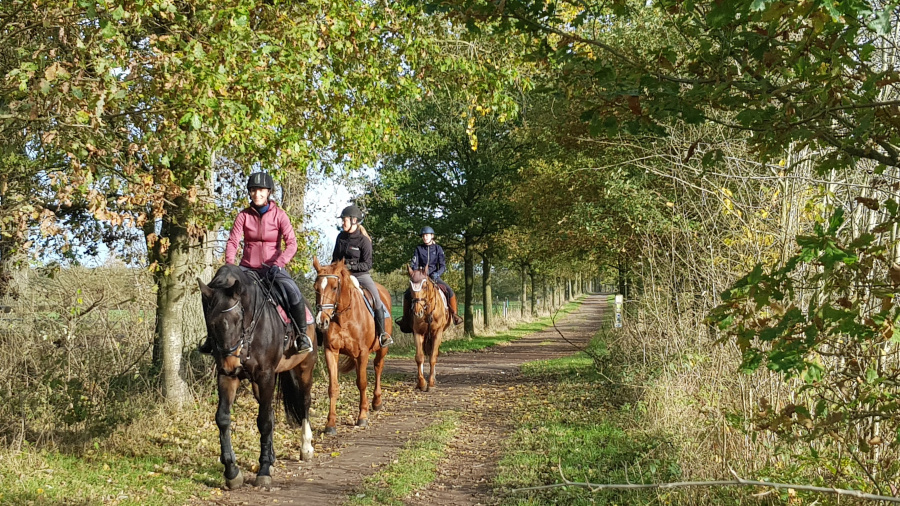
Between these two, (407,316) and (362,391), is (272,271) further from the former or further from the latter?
(407,316)

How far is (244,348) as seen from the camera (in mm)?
6969

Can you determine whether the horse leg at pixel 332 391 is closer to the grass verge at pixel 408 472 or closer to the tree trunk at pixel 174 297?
the grass verge at pixel 408 472

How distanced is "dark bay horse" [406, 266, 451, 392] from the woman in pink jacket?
5.39 meters

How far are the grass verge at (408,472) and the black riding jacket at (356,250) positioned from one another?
291 centimetres

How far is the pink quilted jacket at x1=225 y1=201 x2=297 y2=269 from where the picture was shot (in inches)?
301

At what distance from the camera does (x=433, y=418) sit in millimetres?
10742

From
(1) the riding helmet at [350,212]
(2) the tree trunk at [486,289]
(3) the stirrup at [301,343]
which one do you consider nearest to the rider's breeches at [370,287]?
(1) the riding helmet at [350,212]

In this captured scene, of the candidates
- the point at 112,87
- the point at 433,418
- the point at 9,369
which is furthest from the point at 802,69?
the point at 433,418

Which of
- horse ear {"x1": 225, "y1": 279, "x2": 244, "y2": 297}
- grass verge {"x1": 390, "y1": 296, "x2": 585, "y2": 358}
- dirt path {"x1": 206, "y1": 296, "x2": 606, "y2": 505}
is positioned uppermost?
horse ear {"x1": 225, "y1": 279, "x2": 244, "y2": 297}

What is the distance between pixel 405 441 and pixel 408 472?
5.56ft

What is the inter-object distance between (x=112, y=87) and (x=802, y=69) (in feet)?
18.0

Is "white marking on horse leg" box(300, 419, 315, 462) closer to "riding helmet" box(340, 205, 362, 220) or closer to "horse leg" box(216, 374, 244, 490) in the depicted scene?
"horse leg" box(216, 374, 244, 490)

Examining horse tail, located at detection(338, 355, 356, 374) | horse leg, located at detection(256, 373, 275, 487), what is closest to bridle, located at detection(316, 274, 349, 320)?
horse tail, located at detection(338, 355, 356, 374)

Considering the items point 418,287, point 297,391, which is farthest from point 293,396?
point 418,287
